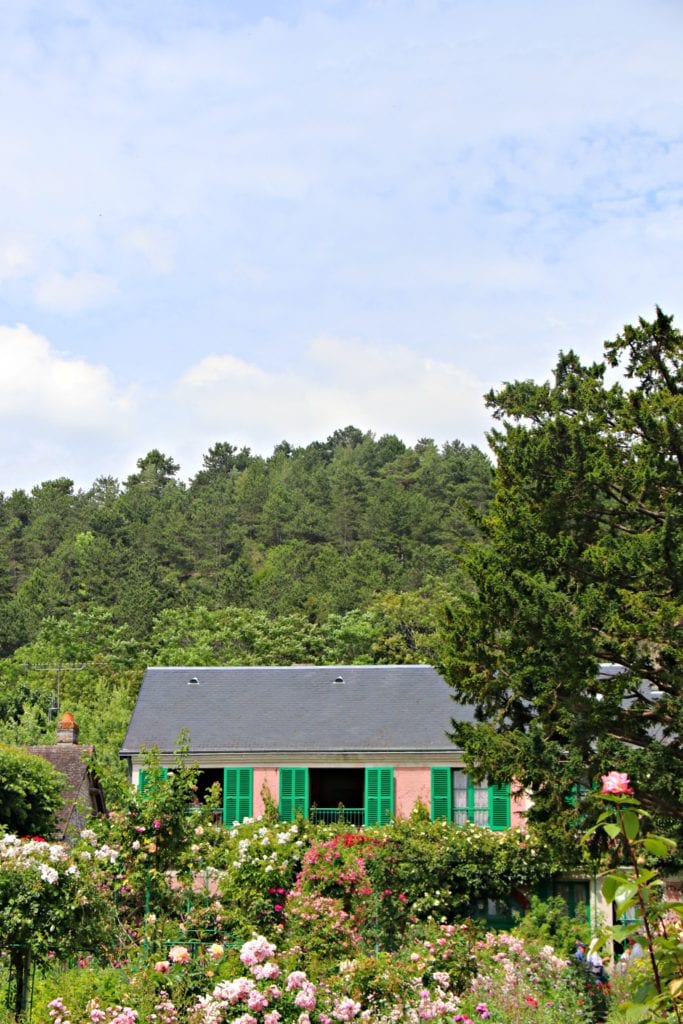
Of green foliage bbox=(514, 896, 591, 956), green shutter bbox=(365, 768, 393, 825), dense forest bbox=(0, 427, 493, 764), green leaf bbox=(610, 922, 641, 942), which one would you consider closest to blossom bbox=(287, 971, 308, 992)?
green leaf bbox=(610, 922, 641, 942)

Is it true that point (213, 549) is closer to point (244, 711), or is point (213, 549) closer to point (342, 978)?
point (244, 711)

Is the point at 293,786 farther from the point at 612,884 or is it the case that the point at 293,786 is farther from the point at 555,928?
the point at 612,884

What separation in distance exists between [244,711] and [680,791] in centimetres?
1261

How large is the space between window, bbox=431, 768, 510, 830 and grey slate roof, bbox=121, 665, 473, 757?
0.59 meters

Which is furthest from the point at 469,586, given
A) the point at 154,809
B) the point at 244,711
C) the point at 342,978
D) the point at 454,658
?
the point at 342,978

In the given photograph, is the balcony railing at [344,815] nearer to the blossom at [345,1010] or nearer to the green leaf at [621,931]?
the blossom at [345,1010]

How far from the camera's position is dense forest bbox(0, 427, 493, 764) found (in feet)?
158

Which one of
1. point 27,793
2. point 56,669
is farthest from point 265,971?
point 56,669

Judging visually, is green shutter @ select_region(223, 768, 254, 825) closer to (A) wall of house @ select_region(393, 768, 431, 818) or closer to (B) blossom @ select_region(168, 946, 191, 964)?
(A) wall of house @ select_region(393, 768, 431, 818)

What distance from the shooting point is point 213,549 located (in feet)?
220

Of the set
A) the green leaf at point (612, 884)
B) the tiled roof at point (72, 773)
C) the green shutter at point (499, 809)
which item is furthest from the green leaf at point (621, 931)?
the tiled roof at point (72, 773)

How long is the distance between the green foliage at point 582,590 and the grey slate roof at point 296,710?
772cm

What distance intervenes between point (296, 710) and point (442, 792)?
376cm

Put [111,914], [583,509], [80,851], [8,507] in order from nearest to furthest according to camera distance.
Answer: [111,914]
[80,851]
[583,509]
[8,507]
